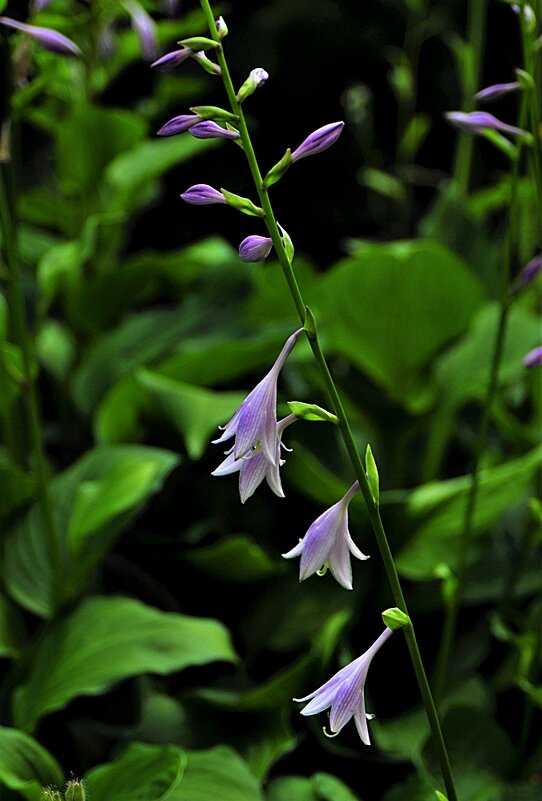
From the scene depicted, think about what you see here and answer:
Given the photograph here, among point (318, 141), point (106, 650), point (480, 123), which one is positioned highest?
point (318, 141)

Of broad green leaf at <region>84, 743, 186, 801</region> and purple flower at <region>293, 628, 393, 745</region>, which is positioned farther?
broad green leaf at <region>84, 743, 186, 801</region>

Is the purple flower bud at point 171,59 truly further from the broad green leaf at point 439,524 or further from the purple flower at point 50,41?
the broad green leaf at point 439,524

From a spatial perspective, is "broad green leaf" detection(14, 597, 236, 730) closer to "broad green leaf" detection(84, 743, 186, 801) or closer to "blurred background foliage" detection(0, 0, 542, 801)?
"blurred background foliage" detection(0, 0, 542, 801)

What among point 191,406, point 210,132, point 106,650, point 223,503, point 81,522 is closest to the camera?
point 210,132

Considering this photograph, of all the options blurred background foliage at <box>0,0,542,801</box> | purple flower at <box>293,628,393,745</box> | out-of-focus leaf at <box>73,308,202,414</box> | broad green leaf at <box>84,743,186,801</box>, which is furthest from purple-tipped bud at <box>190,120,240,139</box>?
out-of-focus leaf at <box>73,308,202,414</box>

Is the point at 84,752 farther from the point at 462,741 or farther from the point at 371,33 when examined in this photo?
the point at 371,33

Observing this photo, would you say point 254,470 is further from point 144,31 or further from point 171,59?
point 144,31

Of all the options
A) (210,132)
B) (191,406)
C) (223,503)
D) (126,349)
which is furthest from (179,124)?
(126,349)
